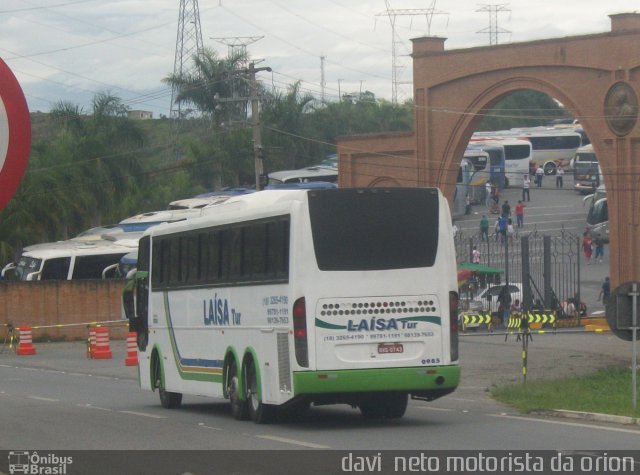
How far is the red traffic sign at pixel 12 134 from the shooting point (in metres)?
6.14

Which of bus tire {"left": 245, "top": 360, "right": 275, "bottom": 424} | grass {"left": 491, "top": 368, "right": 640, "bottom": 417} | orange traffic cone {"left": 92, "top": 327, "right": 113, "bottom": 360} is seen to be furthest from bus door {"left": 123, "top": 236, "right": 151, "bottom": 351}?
orange traffic cone {"left": 92, "top": 327, "right": 113, "bottom": 360}

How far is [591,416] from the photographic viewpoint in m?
15.4

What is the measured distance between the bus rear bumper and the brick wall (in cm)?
3307

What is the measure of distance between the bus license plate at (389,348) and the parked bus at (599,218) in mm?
45963

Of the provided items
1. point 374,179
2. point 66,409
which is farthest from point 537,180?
point 66,409

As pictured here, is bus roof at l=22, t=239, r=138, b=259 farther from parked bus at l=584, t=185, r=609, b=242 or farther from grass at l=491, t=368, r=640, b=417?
grass at l=491, t=368, r=640, b=417

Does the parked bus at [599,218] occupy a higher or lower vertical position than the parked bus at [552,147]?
lower

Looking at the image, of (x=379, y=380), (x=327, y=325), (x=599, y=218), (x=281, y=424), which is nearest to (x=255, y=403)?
(x=281, y=424)

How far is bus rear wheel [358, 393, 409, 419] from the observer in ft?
51.3

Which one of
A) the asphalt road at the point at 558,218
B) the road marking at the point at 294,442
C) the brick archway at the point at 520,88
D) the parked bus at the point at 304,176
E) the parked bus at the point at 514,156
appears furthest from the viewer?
the parked bus at the point at 514,156

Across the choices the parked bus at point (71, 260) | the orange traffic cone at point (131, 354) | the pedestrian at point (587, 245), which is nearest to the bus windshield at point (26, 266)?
the parked bus at point (71, 260)

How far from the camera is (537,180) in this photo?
79.1 meters
